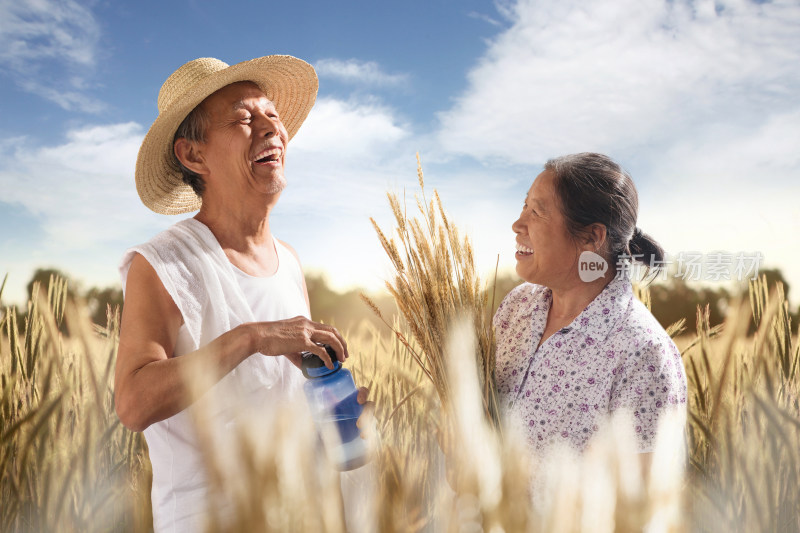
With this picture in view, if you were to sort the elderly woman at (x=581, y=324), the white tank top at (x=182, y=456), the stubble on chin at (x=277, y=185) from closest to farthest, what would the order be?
the white tank top at (x=182, y=456), the elderly woman at (x=581, y=324), the stubble on chin at (x=277, y=185)

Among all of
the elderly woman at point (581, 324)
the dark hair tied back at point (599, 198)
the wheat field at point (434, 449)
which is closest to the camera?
the wheat field at point (434, 449)

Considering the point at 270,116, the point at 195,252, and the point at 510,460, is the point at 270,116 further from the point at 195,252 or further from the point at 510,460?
the point at 510,460

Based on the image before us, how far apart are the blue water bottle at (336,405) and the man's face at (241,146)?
0.65m

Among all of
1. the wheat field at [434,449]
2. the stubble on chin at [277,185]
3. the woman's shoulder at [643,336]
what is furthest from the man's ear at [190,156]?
the woman's shoulder at [643,336]

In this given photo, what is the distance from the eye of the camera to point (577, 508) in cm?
91

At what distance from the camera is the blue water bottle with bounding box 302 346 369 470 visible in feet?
5.44

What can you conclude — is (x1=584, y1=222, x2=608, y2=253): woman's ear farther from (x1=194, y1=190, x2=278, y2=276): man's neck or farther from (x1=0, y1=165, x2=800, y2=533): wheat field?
(x1=194, y1=190, x2=278, y2=276): man's neck

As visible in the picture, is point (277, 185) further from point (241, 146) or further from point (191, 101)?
A: point (191, 101)

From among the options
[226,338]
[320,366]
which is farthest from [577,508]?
[226,338]

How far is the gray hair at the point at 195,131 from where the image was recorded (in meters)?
2.08

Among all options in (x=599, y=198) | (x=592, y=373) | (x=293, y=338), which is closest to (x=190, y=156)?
(x=293, y=338)

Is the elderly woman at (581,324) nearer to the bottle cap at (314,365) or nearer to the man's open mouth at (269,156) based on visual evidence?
the bottle cap at (314,365)

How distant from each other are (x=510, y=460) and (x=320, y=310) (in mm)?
2227

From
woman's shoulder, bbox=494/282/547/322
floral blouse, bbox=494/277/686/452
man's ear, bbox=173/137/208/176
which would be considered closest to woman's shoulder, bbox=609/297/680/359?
floral blouse, bbox=494/277/686/452
